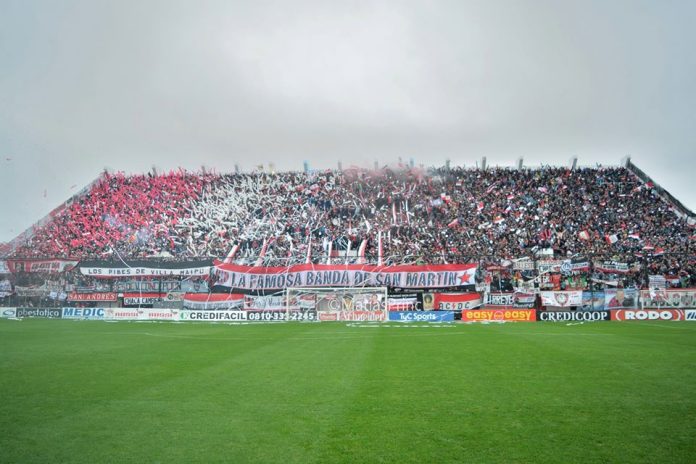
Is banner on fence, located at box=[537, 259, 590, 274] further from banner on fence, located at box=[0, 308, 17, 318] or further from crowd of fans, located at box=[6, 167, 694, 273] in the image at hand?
banner on fence, located at box=[0, 308, 17, 318]

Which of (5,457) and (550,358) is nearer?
(5,457)

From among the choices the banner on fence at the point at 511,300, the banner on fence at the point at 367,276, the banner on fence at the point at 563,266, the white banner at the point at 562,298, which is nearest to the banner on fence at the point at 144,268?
the banner on fence at the point at 367,276

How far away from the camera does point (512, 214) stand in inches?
1802

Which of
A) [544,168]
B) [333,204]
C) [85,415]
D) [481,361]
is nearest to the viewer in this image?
[85,415]

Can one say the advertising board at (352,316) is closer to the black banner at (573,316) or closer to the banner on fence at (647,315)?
the black banner at (573,316)

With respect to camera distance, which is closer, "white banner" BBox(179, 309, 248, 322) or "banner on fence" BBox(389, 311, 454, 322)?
"banner on fence" BBox(389, 311, 454, 322)

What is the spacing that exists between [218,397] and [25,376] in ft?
18.9

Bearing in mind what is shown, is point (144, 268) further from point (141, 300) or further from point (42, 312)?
point (42, 312)

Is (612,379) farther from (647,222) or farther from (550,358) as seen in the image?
(647,222)

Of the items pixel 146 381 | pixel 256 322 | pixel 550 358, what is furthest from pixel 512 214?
pixel 146 381

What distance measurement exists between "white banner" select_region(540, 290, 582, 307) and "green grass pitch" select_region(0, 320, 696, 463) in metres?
17.4

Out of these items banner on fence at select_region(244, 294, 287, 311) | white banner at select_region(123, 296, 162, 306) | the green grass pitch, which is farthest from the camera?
white banner at select_region(123, 296, 162, 306)

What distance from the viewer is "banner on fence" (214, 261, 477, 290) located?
1423 inches

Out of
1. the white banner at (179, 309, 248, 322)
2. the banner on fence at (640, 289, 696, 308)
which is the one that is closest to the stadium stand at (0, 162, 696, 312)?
the banner on fence at (640, 289, 696, 308)
